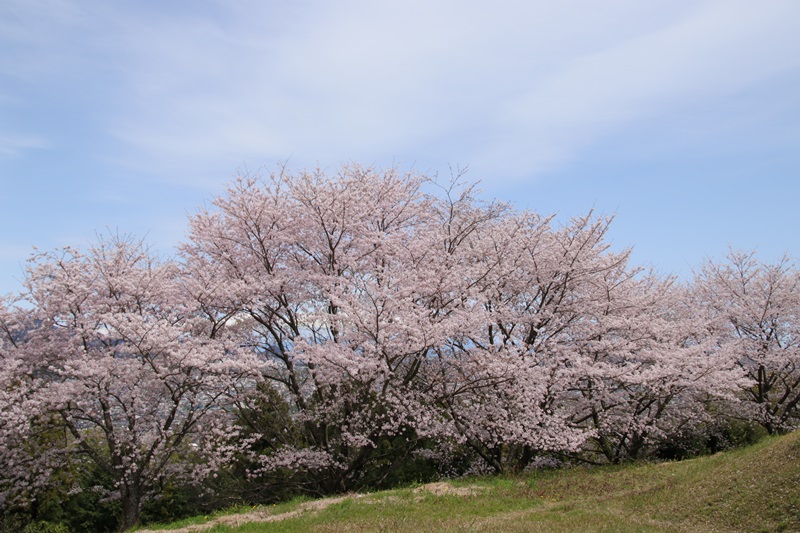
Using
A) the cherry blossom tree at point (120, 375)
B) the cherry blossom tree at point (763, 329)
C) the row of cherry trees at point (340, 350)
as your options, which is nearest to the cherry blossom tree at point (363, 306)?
the row of cherry trees at point (340, 350)

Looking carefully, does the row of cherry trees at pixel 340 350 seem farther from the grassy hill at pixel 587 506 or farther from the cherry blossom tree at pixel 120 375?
the grassy hill at pixel 587 506

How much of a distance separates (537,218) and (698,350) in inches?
274

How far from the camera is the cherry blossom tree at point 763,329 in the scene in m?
22.8

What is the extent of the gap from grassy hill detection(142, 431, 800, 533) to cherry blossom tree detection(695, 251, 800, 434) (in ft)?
32.0

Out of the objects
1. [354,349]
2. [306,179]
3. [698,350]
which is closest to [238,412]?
[354,349]

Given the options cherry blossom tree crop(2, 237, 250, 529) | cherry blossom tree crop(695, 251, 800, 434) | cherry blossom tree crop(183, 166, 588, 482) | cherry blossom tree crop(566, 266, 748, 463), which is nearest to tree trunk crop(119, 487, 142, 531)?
cherry blossom tree crop(2, 237, 250, 529)

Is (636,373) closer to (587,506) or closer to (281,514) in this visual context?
(587,506)

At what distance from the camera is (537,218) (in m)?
21.1

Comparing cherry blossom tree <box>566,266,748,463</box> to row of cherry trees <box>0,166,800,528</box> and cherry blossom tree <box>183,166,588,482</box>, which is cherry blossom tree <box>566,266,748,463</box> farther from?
cherry blossom tree <box>183,166,588,482</box>

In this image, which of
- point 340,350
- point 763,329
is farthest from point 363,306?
point 763,329

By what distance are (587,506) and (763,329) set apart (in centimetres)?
1615

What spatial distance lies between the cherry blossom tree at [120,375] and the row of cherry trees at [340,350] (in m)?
0.07

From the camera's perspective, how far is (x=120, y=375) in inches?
625

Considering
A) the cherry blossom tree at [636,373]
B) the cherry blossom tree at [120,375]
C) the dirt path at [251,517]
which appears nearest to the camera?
the dirt path at [251,517]
